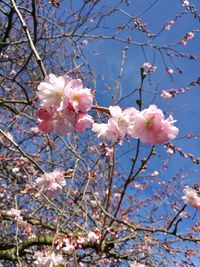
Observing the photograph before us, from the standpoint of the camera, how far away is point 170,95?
6.20 metres

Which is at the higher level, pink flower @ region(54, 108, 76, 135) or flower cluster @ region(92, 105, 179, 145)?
flower cluster @ region(92, 105, 179, 145)

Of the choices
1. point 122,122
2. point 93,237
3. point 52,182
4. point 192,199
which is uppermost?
point 192,199

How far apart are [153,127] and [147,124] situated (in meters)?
0.04

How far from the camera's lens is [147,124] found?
1.38 meters

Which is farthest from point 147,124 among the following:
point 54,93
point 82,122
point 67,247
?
point 67,247

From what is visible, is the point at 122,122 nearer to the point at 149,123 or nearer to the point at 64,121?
the point at 149,123

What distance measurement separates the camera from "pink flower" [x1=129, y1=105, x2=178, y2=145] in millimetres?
1366

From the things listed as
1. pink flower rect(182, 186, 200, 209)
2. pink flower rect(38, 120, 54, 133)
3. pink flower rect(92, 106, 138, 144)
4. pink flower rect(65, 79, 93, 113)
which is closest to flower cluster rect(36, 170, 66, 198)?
pink flower rect(182, 186, 200, 209)

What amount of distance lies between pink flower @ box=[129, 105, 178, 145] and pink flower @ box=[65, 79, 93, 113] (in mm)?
226

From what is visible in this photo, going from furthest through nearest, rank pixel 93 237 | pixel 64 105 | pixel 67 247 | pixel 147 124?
pixel 93 237
pixel 67 247
pixel 147 124
pixel 64 105

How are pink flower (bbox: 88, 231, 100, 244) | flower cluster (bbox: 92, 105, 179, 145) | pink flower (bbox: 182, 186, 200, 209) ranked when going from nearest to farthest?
flower cluster (bbox: 92, 105, 179, 145) → pink flower (bbox: 88, 231, 100, 244) → pink flower (bbox: 182, 186, 200, 209)

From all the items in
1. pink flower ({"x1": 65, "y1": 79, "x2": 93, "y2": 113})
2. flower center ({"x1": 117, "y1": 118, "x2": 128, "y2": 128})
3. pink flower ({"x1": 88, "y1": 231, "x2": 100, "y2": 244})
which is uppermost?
pink flower ({"x1": 88, "y1": 231, "x2": 100, "y2": 244})

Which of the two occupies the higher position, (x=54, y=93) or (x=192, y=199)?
(x=192, y=199)

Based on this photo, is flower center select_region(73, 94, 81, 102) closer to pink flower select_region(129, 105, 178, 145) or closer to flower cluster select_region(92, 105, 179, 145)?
flower cluster select_region(92, 105, 179, 145)
